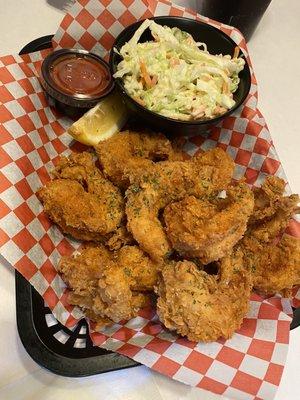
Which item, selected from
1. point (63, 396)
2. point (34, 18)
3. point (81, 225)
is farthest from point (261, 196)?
point (34, 18)

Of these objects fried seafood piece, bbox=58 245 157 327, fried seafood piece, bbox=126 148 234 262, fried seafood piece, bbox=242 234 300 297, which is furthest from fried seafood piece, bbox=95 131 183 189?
fried seafood piece, bbox=242 234 300 297

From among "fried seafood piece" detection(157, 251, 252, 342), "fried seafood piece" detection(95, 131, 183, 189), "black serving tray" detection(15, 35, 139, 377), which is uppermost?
"fried seafood piece" detection(95, 131, 183, 189)

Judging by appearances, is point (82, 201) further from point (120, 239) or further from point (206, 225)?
point (206, 225)

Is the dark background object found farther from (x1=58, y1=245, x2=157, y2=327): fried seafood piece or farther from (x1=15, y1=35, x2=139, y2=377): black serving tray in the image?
(x1=15, y1=35, x2=139, y2=377): black serving tray

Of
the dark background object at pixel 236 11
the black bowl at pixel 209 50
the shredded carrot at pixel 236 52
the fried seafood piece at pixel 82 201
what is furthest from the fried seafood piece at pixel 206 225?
the dark background object at pixel 236 11

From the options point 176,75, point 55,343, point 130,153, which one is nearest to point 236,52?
point 176,75

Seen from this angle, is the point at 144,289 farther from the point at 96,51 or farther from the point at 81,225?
the point at 96,51
